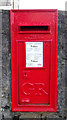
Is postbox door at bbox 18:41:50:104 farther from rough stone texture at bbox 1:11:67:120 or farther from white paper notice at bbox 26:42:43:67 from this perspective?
rough stone texture at bbox 1:11:67:120

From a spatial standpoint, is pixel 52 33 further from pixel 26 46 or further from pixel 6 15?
pixel 6 15

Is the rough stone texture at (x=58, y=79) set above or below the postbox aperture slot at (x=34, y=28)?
below

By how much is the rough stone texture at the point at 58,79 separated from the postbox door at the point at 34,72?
217 millimetres

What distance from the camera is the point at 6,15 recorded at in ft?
6.37

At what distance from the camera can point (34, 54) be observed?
1855mm

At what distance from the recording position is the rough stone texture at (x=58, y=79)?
6.42 feet

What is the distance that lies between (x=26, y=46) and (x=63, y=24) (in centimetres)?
64

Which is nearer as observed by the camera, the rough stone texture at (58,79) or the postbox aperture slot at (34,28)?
the postbox aperture slot at (34,28)

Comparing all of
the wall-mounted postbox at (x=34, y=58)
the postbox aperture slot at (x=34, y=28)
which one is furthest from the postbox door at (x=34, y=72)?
the postbox aperture slot at (x=34, y=28)

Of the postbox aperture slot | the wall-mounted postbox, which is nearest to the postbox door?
the wall-mounted postbox

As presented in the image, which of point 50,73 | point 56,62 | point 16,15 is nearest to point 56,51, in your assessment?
point 56,62

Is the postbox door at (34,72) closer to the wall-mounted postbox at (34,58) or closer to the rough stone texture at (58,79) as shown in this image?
the wall-mounted postbox at (34,58)

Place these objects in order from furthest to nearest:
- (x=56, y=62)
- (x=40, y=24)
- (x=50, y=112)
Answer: (x=50, y=112) < (x=56, y=62) < (x=40, y=24)

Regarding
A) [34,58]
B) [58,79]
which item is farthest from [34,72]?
[58,79]
